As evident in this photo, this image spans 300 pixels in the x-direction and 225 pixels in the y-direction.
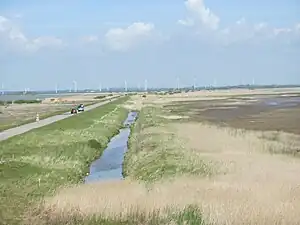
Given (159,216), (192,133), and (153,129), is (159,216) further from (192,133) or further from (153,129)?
(153,129)

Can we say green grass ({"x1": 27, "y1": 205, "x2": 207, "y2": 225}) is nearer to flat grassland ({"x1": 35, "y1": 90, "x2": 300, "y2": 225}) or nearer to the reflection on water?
flat grassland ({"x1": 35, "y1": 90, "x2": 300, "y2": 225})

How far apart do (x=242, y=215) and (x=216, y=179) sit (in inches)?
269

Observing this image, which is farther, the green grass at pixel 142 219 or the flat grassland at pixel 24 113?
the flat grassland at pixel 24 113

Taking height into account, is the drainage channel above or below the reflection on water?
below

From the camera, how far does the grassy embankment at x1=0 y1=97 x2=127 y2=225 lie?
61.3ft

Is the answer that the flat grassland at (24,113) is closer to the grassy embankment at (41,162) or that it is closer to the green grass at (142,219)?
the grassy embankment at (41,162)

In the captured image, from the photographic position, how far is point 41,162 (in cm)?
2936

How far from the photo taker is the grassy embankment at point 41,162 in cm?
1869

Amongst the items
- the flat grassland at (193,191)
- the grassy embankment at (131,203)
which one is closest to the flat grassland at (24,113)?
the flat grassland at (193,191)

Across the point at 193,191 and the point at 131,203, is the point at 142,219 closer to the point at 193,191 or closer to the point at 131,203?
the point at 131,203

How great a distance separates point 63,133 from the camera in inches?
1783

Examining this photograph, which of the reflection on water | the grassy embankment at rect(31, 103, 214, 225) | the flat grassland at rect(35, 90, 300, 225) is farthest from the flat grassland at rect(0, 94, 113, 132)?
the reflection on water

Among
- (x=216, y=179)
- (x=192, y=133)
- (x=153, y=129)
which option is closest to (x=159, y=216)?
(x=216, y=179)

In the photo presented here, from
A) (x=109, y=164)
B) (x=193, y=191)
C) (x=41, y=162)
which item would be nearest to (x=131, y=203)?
(x=193, y=191)
